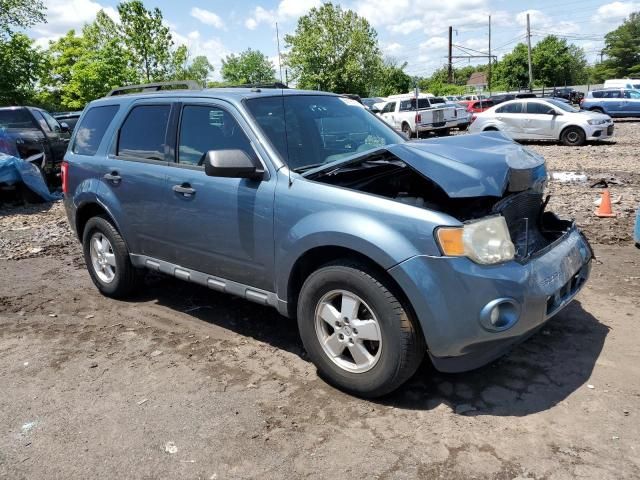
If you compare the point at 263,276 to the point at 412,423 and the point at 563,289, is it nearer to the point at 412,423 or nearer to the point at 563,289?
the point at 412,423

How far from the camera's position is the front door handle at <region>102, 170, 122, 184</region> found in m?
4.80

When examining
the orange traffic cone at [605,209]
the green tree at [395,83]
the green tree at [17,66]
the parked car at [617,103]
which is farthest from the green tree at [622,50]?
the orange traffic cone at [605,209]

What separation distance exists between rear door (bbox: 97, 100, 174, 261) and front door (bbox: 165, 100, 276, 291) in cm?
17

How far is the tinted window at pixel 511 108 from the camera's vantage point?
18369 mm

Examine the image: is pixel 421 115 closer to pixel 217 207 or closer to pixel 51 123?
pixel 51 123

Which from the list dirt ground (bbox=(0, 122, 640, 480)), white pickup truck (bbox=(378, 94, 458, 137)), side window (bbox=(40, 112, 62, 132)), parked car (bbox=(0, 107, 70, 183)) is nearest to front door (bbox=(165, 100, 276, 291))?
dirt ground (bbox=(0, 122, 640, 480))

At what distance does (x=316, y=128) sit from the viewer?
426cm

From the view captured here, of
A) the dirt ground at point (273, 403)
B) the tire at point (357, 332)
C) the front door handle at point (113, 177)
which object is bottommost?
the dirt ground at point (273, 403)

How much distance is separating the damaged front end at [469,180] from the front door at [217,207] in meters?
0.47

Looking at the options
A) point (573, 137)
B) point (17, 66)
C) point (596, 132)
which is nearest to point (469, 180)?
point (596, 132)

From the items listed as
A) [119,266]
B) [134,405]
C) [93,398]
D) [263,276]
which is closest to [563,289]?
[263,276]

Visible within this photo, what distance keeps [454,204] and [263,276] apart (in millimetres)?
1382

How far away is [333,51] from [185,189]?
43.1 metres

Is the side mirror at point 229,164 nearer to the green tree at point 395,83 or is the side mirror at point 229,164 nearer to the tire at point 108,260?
the tire at point 108,260
